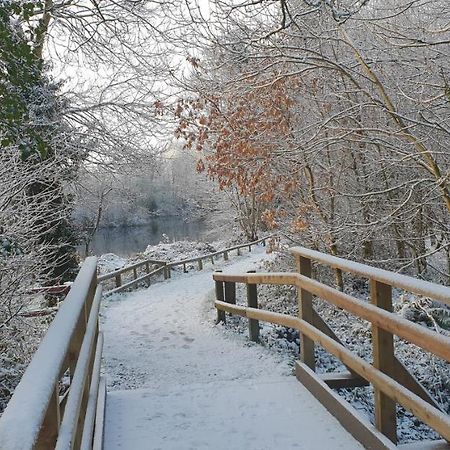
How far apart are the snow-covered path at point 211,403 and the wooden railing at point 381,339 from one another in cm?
22

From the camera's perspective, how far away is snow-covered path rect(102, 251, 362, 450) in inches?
137

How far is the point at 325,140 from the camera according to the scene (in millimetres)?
7984

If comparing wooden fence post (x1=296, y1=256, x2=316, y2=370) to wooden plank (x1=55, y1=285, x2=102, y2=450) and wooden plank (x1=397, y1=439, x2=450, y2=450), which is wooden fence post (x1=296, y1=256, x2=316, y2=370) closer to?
wooden plank (x1=397, y1=439, x2=450, y2=450)

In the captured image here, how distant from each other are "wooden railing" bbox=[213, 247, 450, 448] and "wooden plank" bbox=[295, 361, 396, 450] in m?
0.02

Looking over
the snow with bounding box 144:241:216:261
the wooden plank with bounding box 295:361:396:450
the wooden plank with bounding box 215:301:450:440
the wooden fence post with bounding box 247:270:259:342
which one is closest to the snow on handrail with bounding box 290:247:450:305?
the wooden plank with bounding box 215:301:450:440

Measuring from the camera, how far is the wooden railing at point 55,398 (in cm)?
116

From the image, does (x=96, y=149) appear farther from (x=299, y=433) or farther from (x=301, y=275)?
(x=299, y=433)

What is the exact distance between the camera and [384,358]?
3.12 metres

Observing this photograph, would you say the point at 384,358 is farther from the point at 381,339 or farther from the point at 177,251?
the point at 177,251

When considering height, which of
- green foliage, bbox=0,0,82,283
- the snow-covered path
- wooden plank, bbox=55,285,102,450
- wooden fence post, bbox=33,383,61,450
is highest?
green foliage, bbox=0,0,82,283

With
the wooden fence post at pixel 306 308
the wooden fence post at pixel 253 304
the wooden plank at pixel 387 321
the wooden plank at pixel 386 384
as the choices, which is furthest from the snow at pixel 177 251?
the wooden plank at pixel 387 321

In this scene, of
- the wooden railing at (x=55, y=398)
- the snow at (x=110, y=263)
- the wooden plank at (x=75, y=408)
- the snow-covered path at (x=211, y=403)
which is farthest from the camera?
the snow at (x=110, y=263)

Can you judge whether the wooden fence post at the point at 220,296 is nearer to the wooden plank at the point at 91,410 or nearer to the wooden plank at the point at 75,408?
the wooden plank at the point at 91,410

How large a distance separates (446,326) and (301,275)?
5617mm
